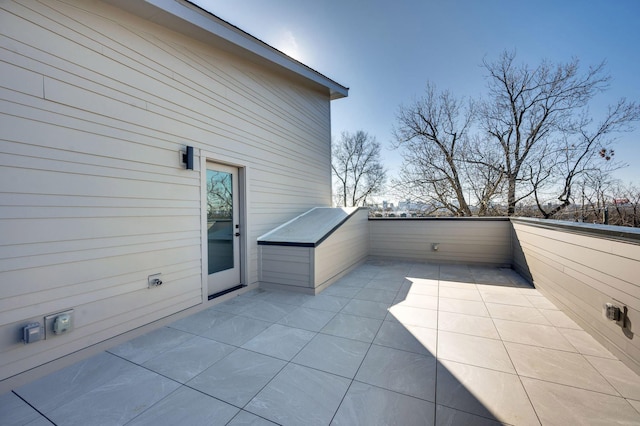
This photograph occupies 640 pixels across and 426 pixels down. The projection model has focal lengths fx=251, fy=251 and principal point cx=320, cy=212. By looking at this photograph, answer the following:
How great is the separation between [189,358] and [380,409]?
1.68 m

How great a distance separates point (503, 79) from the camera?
9258 mm

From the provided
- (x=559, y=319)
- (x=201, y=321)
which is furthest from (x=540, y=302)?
(x=201, y=321)

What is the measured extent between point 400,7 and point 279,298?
6.71m

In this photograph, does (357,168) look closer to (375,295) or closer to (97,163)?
(375,295)

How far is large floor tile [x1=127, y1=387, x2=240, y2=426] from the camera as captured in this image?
5.04ft

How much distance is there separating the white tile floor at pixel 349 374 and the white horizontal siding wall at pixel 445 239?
8.03ft

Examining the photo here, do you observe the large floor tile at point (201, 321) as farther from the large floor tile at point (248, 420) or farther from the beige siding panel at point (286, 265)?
the large floor tile at point (248, 420)

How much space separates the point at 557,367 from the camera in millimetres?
2027

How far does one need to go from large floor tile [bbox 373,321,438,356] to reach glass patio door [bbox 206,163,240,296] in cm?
240

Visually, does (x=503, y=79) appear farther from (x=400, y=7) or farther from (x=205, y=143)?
(x=205, y=143)

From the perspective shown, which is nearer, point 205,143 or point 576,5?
point 205,143

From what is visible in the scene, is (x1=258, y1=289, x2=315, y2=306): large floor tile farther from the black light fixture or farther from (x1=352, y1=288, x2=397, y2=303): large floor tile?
the black light fixture

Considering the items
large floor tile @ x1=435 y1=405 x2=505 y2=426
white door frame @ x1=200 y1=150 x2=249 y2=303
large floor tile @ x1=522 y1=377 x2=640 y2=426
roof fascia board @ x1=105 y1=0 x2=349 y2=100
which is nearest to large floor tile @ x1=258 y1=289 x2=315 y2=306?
white door frame @ x1=200 y1=150 x2=249 y2=303

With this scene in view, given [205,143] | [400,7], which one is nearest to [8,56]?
[205,143]
